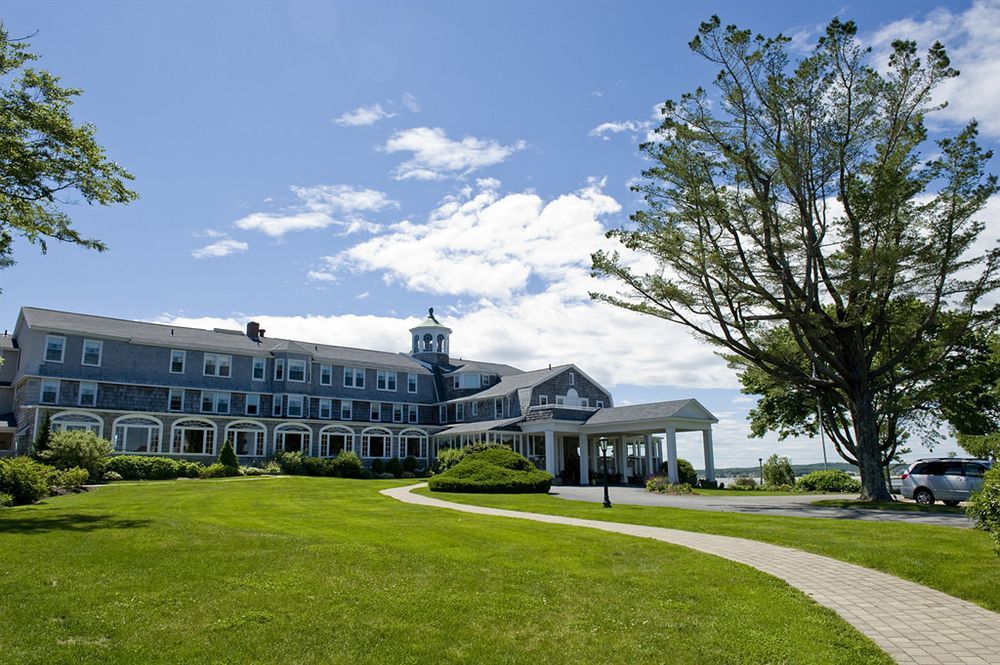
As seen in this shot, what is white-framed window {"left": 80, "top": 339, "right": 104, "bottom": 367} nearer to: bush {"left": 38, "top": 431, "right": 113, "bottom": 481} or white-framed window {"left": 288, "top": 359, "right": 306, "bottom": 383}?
bush {"left": 38, "top": 431, "right": 113, "bottom": 481}

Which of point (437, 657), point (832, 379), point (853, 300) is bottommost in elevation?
point (437, 657)

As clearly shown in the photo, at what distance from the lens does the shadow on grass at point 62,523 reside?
11734 millimetres

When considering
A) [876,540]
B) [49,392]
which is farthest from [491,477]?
[49,392]

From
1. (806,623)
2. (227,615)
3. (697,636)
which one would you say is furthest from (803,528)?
(227,615)

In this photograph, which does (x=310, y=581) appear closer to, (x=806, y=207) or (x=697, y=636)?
(x=697, y=636)

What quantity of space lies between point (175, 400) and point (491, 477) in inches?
945

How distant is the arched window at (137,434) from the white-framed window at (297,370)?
29.1 ft

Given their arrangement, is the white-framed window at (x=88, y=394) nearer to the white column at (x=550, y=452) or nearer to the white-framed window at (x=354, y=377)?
the white-framed window at (x=354, y=377)

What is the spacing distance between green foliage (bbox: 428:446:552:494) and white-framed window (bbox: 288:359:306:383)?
20.9m

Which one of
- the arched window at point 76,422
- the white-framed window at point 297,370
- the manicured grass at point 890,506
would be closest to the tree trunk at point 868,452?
the manicured grass at point 890,506

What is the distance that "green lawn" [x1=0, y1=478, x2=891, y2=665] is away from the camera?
21.4 feet

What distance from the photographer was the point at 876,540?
13.0 meters

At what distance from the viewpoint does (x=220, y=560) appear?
9.37 meters

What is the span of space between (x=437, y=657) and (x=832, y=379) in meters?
23.3
